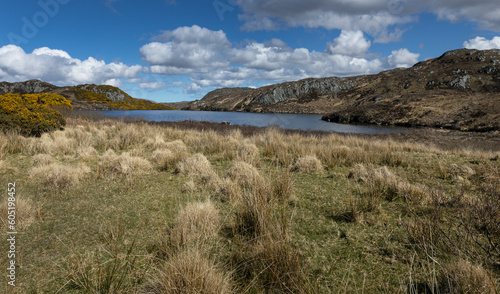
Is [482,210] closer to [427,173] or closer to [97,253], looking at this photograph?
[427,173]

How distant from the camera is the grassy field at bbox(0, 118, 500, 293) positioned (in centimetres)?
208

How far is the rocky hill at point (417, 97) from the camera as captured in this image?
31922 millimetres

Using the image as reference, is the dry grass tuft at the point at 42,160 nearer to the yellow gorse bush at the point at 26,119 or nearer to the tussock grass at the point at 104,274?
the yellow gorse bush at the point at 26,119

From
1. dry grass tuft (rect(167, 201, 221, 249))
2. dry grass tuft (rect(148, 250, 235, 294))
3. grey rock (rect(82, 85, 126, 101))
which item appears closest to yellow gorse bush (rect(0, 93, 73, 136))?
dry grass tuft (rect(167, 201, 221, 249))

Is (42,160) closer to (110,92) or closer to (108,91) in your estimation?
(110,92)

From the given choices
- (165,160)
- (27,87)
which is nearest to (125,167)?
(165,160)

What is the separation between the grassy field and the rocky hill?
3101 centimetres

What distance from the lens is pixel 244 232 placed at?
308 centimetres

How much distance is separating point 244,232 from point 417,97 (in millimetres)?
53266

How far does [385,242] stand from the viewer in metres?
2.81

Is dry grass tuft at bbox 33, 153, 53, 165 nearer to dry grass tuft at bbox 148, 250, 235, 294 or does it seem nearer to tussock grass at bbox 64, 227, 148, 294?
tussock grass at bbox 64, 227, 148, 294

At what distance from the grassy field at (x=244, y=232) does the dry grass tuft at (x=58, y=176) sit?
0.03m

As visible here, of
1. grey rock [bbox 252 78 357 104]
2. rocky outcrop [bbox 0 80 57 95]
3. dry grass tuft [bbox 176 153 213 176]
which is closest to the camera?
dry grass tuft [bbox 176 153 213 176]

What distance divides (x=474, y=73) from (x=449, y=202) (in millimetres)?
88534
